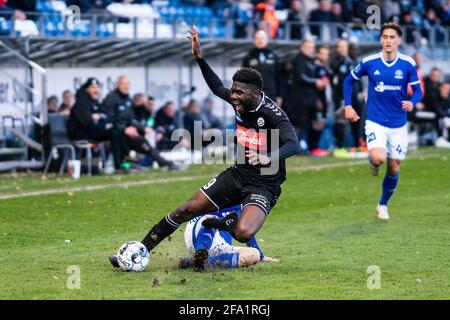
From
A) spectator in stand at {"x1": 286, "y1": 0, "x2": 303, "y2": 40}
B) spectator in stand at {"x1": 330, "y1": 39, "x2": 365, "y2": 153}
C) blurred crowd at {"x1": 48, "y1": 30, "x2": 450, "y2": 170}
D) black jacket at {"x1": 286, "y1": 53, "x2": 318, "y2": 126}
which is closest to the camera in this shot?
blurred crowd at {"x1": 48, "y1": 30, "x2": 450, "y2": 170}

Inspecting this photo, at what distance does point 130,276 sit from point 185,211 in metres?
0.82

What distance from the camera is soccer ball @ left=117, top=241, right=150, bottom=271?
33.1 ft

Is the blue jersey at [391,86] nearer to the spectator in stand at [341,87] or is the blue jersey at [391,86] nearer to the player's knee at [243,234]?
the player's knee at [243,234]

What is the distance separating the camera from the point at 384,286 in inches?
375

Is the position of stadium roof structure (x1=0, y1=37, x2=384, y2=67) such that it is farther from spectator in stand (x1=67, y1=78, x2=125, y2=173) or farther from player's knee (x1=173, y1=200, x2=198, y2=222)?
player's knee (x1=173, y1=200, x2=198, y2=222)

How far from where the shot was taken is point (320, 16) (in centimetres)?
2773

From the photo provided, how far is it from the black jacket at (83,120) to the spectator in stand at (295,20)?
7.98 metres

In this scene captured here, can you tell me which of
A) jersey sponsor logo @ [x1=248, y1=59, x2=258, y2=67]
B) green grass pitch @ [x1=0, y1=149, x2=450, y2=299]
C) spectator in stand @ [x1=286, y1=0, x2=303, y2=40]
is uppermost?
spectator in stand @ [x1=286, y1=0, x2=303, y2=40]

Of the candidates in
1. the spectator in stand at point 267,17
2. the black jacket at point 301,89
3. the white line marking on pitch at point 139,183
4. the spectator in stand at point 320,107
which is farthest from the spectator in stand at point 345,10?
the white line marking on pitch at point 139,183

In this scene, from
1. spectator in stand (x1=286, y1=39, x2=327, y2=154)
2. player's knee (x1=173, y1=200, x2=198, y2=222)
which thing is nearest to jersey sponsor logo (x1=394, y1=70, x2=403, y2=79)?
player's knee (x1=173, y1=200, x2=198, y2=222)

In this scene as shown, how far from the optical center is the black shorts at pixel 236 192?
405 inches

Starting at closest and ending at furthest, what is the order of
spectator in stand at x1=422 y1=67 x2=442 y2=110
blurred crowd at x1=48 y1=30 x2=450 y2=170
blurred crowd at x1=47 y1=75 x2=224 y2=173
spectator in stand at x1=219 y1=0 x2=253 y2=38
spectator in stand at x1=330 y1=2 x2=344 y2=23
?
blurred crowd at x1=47 y1=75 x2=224 y2=173 → blurred crowd at x1=48 y1=30 x2=450 y2=170 → spectator in stand at x1=219 y1=0 x2=253 y2=38 → spectator in stand at x1=422 y1=67 x2=442 y2=110 → spectator in stand at x1=330 y1=2 x2=344 y2=23
